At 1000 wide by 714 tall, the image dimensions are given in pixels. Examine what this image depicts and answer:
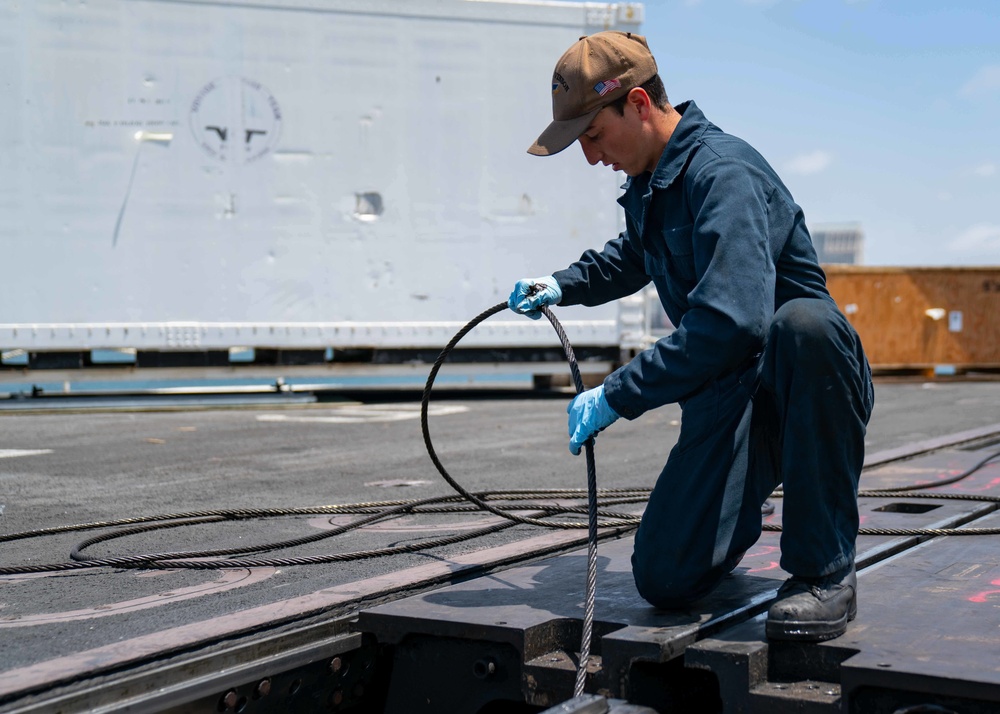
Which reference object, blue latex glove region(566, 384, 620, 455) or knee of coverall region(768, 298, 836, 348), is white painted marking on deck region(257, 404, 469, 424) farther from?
knee of coverall region(768, 298, 836, 348)

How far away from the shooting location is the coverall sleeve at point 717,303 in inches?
95.3

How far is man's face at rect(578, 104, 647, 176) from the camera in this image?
9.09 ft

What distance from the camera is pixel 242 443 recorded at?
767 cm

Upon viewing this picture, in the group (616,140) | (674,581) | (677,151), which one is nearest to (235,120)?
(616,140)

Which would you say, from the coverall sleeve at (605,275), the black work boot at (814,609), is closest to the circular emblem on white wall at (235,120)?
the coverall sleeve at (605,275)

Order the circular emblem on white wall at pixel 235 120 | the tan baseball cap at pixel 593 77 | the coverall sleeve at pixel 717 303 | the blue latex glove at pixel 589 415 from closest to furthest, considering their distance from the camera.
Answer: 1. the coverall sleeve at pixel 717 303
2. the blue latex glove at pixel 589 415
3. the tan baseball cap at pixel 593 77
4. the circular emblem on white wall at pixel 235 120

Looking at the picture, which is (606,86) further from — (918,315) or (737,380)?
(918,315)

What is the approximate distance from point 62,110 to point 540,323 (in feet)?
18.9

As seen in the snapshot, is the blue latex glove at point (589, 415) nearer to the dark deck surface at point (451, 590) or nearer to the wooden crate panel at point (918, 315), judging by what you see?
the dark deck surface at point (451, 590)

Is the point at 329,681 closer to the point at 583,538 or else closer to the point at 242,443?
the point at 583,538

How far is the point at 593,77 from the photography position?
8.77ft

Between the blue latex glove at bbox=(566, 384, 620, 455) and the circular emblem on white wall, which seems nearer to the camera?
the blue latex glove at bbox=(566, 384, 620, 455)

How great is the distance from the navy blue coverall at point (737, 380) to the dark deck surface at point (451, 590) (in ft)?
0.65

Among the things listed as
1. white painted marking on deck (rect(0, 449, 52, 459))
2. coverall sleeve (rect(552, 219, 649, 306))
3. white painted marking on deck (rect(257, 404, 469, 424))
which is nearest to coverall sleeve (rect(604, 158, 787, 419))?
coverall sleeve (rect(552, 219, 649, 306))
